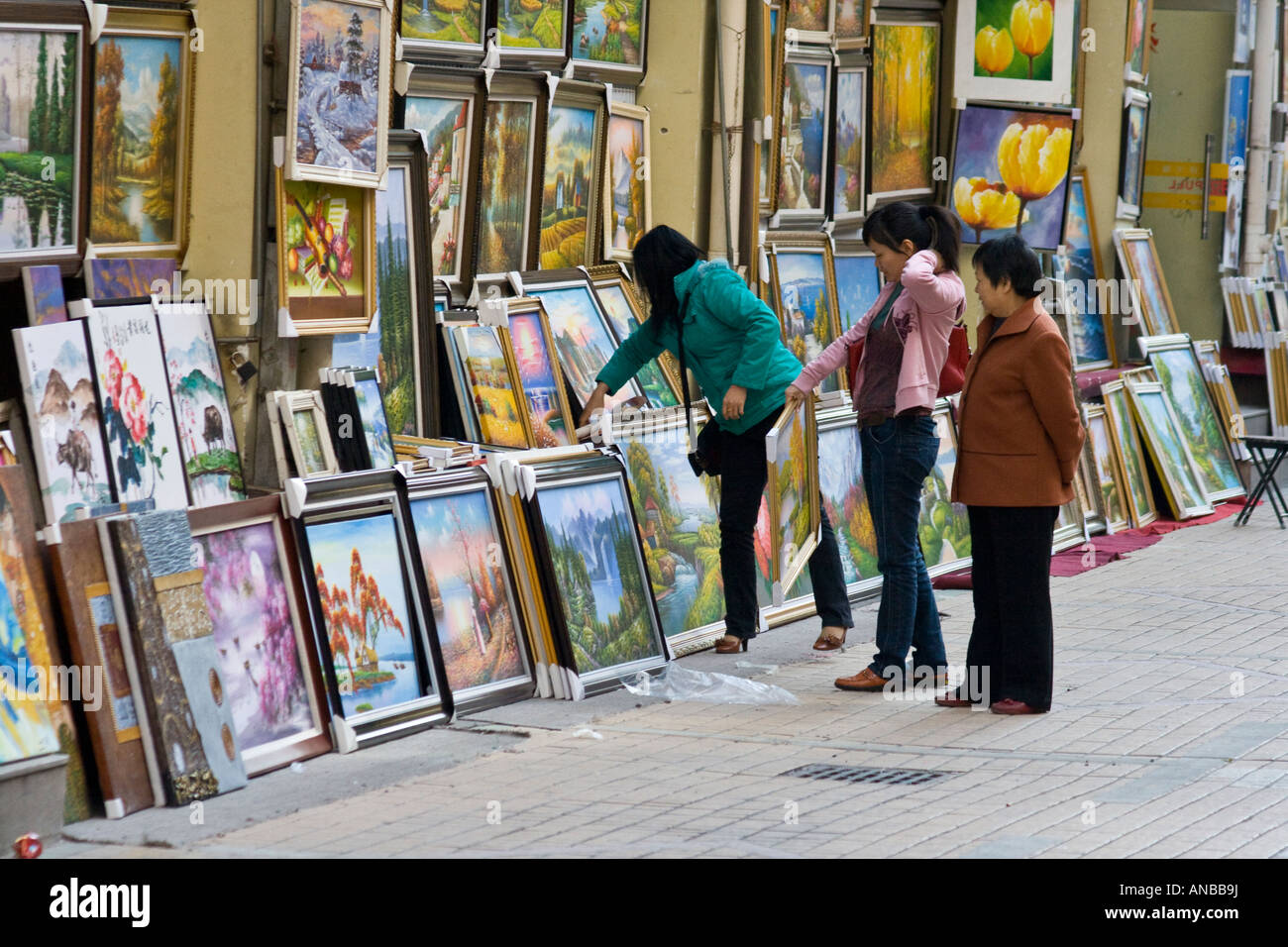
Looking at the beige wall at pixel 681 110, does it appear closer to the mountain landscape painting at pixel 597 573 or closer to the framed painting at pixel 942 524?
the framed painting at pixel 942 524

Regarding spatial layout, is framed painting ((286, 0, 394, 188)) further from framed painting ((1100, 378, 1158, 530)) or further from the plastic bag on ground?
framed painting ((1100, 378, 1158, 530))

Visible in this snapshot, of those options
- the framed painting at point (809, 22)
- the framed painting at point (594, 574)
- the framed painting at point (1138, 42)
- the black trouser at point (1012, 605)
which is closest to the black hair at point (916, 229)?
the black trouser at point (1012, 605)

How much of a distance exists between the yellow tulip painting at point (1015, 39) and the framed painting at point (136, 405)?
21.9 ft

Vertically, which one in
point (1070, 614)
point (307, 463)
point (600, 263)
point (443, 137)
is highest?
point (443, 137)

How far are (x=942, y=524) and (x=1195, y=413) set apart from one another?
11.0 feet

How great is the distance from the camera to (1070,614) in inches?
328

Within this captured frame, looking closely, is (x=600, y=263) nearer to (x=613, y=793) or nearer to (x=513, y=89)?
(x=513, y=89)

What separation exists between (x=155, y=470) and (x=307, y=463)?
53 centimetres

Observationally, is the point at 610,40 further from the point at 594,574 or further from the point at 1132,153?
the point at 1132,153

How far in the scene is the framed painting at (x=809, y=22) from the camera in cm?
968

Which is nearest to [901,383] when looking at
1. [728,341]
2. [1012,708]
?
[728,341]

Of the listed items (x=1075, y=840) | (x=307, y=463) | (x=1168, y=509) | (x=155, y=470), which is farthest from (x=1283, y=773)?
(x=1168, y=509)

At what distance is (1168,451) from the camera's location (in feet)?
37.1

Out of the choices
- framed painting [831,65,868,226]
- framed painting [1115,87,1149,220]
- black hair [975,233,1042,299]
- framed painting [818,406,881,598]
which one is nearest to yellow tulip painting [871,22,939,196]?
framed painting [831,65,868,226]
